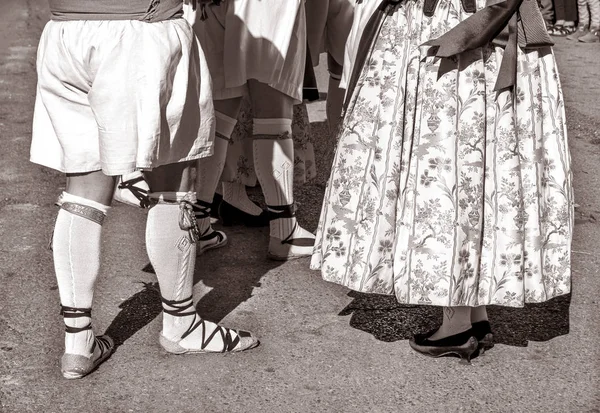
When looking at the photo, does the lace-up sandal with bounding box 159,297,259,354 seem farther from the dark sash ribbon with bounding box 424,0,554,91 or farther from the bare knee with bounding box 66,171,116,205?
the dark sash ribbon with bounding box 424,0,554,91

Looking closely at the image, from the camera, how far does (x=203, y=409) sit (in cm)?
299

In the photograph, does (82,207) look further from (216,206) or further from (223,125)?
(216,206)

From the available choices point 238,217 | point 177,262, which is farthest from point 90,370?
point 238,217

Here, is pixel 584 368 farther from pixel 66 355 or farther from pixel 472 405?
pixel 66 355

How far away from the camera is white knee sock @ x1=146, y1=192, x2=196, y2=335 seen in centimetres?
309

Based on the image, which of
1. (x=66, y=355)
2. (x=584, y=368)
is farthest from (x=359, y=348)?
(x=66, y=355)

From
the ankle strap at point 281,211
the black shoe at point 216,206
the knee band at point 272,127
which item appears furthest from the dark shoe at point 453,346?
the black shoe at point 216,206

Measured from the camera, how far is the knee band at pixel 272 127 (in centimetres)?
406

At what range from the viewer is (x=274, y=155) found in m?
4.09

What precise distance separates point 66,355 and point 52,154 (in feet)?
2.16

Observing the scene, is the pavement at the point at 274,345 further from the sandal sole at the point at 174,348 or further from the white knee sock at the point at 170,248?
the white knee sock at the point at 170,248

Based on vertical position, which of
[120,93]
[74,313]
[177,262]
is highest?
[120,93]

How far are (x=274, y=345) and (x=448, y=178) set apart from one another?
2.96ft

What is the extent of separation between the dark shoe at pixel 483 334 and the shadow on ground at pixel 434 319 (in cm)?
11
